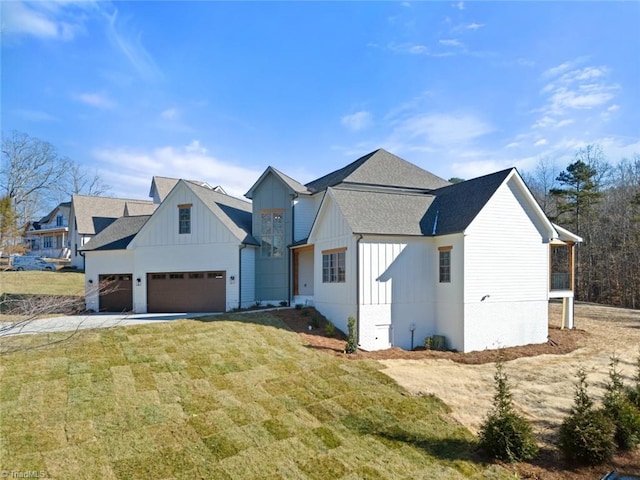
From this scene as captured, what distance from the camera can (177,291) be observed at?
20812 millimetres

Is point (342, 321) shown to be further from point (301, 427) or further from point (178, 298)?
point (178, 298)

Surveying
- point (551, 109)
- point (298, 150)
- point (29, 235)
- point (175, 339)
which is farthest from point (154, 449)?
point (29, 235)

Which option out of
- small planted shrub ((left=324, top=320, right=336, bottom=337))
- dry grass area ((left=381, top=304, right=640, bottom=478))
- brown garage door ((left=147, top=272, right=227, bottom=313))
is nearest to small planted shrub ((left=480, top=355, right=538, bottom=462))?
dry grass area ((left=381, top=304, right=640, bottom=478))

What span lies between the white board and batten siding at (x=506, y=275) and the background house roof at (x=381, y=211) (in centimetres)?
248

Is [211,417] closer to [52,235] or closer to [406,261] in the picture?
[406,261]

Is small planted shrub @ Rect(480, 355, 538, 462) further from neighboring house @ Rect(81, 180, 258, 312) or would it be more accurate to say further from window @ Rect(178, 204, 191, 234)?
window @ Rect(178, 204, 191, 234)

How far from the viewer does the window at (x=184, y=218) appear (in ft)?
68.2

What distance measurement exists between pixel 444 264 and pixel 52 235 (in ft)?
160

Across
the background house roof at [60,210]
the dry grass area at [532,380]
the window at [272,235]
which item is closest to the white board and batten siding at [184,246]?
the window at [272,235]

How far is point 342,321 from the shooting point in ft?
53.0

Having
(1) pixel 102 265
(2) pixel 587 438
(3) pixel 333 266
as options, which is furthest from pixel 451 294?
(1) pixel 102 265

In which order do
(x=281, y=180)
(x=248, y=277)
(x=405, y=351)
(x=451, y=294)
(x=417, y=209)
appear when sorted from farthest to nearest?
(x=281, y=180)
(x=248, y=277)
(x=417, y=209)
(x=451, y=294)
(x=405, y=351)

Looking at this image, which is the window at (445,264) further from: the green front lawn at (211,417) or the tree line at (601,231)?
the tree line at (601,231)

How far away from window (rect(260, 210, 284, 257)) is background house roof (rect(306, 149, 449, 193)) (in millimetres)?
2489
